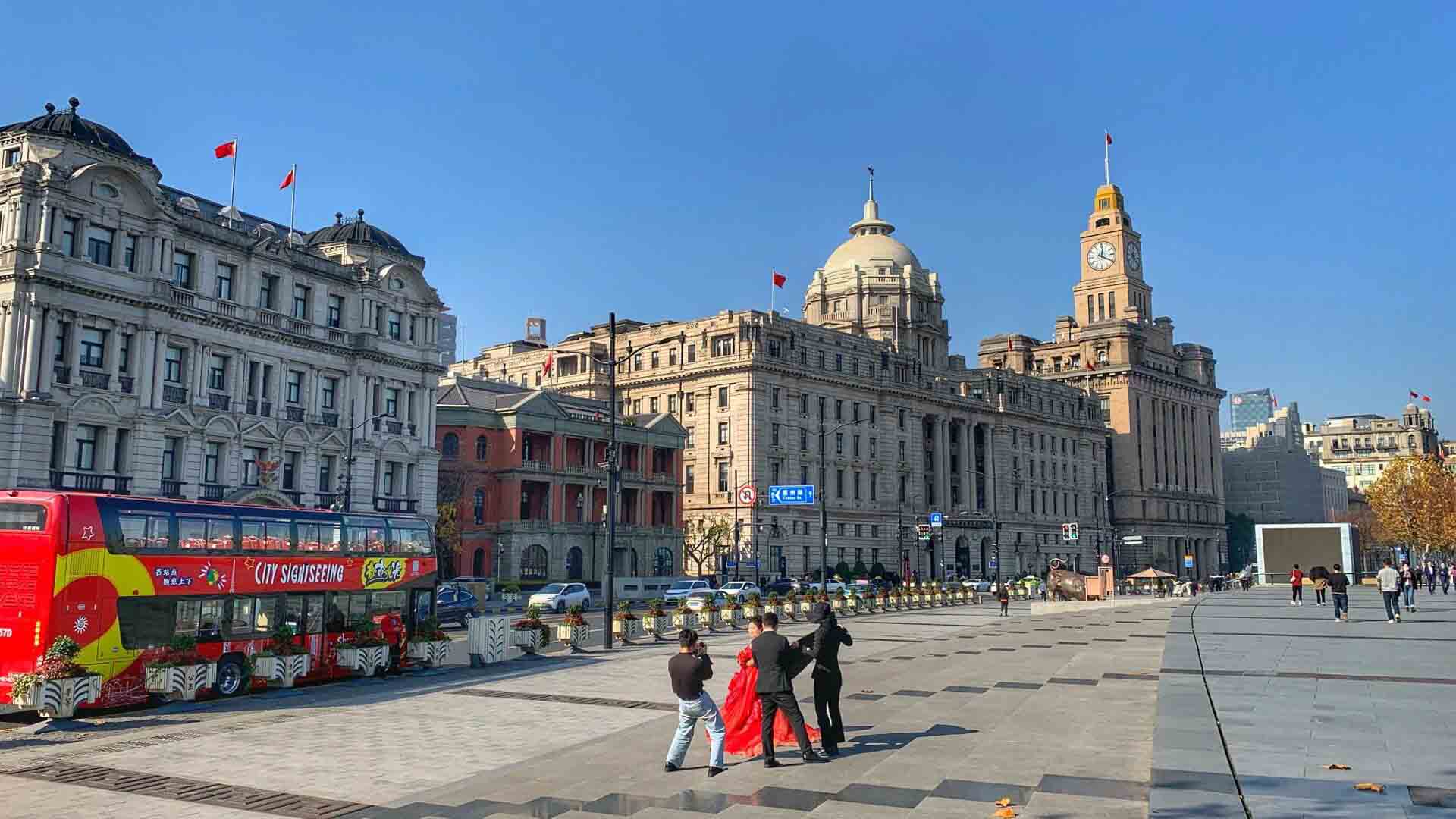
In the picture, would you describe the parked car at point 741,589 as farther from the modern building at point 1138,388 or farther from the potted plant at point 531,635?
the modern building at point 1138,388

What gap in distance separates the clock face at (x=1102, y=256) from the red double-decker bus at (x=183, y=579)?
466 feet

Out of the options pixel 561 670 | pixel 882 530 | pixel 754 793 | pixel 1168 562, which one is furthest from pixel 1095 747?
pixel 1168 562

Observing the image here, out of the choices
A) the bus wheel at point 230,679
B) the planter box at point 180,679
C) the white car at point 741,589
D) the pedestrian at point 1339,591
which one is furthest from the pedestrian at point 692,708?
the white car at point 741,589

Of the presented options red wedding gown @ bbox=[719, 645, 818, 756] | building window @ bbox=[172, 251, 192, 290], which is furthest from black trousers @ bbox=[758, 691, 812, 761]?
building window @ bbox=[172, 251, 192, 290]

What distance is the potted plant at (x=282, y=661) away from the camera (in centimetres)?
2348

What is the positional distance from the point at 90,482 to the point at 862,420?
65.4 meters

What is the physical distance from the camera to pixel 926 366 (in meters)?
111

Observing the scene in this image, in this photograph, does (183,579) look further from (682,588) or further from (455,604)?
(682,588)

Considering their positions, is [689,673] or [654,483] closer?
[689,673]

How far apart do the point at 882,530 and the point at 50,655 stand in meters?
85.9

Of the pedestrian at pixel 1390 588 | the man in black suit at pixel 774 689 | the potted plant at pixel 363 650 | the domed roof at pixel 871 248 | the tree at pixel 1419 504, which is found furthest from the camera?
the domed roof at pixel 871 248

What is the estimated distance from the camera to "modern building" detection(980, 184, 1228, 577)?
14238 centimetres

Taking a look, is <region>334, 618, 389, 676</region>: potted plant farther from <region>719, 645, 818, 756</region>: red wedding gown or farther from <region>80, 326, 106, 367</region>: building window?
<region>80, 326, 106, 367</region>: building window

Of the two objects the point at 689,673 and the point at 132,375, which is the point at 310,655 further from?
the point at 132,375
